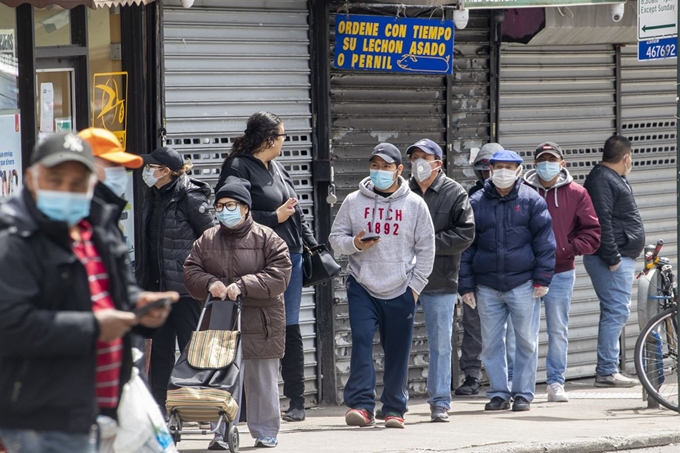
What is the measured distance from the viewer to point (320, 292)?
10.5m

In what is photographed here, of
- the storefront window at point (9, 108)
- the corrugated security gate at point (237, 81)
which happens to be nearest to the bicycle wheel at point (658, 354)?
the corrugated security gate at point (237, 81)

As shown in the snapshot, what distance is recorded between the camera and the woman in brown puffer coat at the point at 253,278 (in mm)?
8008

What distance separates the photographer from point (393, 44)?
10688mm

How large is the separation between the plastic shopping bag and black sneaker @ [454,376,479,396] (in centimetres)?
630

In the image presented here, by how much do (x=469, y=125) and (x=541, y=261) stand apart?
6.74 ft

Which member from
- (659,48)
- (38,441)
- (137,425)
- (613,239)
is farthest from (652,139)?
(38,441)

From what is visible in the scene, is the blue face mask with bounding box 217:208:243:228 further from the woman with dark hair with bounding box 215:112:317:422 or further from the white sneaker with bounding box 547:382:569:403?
the white sneaker with bounding box 547:382:569:403

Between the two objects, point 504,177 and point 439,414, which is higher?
point 504,177

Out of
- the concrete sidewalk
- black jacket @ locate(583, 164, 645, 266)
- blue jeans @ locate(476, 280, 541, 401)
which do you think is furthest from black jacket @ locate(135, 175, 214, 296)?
black jacket @ locate(583, 164, 645, 266)

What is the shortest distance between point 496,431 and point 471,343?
2.45 metres

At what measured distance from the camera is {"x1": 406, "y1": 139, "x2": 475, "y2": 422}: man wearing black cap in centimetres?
944

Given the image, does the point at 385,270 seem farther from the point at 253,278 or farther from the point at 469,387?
the point at 469,387

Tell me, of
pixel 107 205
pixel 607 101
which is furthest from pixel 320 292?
pixel 107 205

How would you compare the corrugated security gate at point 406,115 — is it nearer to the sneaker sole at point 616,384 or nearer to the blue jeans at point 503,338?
the blue jeans at point 503,338
